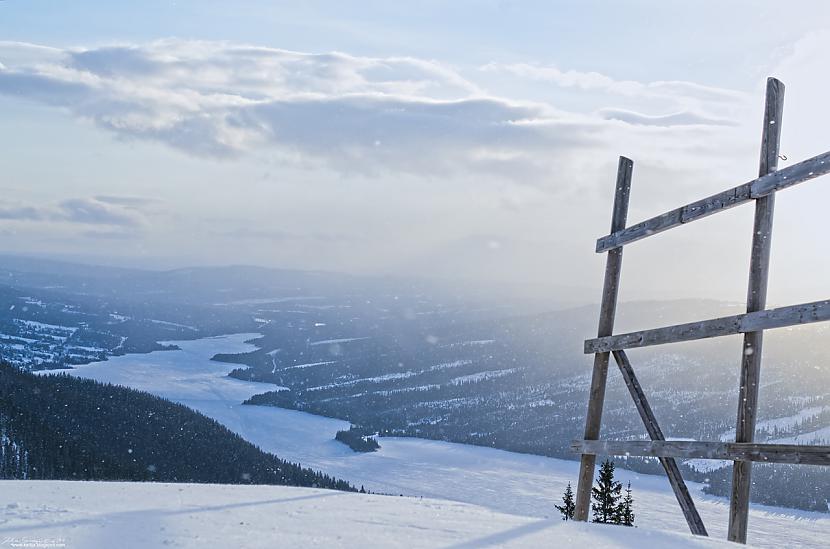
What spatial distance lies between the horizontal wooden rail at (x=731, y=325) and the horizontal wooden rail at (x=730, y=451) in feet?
3.33

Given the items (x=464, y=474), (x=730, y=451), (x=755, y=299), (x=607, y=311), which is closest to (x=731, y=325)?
(x=755, y=299)

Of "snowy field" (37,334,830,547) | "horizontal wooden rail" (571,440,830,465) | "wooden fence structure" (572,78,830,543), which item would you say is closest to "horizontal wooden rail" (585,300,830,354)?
"wooden fence structure" (572,78,830,543)

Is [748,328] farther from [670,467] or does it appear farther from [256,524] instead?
[256,524]

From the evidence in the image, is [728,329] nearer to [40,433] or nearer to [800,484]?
[40,433]

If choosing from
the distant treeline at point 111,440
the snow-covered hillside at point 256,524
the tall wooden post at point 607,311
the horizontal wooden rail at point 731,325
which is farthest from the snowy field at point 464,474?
the snow-covered hillside at point 256,524


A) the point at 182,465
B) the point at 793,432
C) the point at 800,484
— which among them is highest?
the point at 793,432

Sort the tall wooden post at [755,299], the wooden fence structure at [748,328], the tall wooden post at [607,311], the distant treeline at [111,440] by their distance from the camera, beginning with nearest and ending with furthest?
the wooden fence structure at [748,328] → the tall wooden post at [755,299] → the tall wooden post at [607,311] → the distant treeline at [111,440]

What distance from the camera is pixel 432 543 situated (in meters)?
5.49

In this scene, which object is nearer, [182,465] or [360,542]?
[360,542]

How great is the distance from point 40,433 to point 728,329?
86.6 m

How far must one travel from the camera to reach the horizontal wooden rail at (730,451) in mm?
5788

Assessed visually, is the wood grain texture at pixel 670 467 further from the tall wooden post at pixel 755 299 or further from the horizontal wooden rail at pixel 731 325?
the tall wooden post at pixel 755 299

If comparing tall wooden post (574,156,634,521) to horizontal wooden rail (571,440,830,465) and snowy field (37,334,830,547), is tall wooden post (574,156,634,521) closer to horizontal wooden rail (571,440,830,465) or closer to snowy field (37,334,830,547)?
horizontal wooden rail (571,440,830,465)

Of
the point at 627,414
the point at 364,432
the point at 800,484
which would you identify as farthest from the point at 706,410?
the point at 364,432
